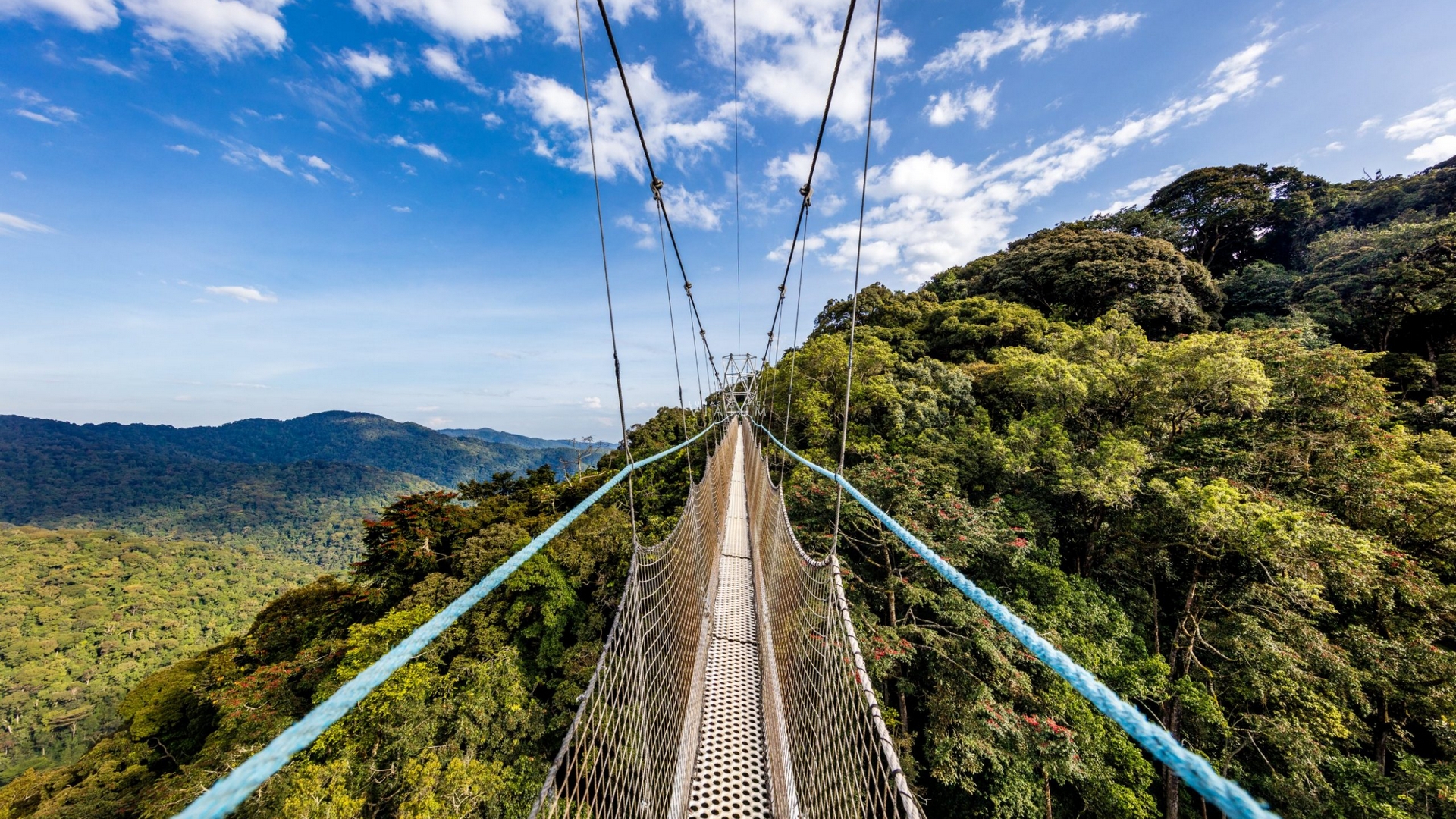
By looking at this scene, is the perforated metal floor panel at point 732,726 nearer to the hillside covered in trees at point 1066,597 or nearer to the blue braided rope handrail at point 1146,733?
the blue braided rope handrail at point 1146,733

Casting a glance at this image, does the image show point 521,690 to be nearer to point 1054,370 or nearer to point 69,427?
point 1054,370

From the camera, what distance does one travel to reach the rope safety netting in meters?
1.76

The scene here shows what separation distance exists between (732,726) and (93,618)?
137ft

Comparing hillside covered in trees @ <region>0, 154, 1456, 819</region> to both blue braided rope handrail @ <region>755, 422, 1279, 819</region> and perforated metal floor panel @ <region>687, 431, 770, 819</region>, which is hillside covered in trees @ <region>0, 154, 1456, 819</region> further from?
blue braided rope handrail @ <region>755, 422, 1279, 819</region>

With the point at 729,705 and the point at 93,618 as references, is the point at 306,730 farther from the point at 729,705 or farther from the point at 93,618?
the point at 93,618

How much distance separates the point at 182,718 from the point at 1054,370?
1587cm

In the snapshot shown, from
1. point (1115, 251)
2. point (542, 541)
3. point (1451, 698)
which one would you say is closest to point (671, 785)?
point (542, 541)

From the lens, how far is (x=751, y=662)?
9.51ft

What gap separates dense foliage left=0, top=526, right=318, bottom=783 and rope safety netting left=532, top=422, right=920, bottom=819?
26.6 metres

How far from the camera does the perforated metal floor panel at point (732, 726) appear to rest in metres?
2.07

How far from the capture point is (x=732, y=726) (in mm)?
2410

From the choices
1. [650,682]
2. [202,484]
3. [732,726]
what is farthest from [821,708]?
[202,484]

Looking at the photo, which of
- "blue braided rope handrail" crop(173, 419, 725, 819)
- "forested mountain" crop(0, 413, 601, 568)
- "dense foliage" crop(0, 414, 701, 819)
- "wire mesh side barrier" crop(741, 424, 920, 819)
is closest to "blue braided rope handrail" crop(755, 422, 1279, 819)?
"wire mesh side barrier" crop(741, 424, 920, 819)

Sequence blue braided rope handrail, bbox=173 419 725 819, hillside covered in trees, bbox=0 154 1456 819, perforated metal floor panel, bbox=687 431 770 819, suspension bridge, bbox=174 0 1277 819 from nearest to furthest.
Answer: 1. blue braided rope handrail, bbox=173 419 725 819
2. suspension bridge, bbox=174 0 1277 819
3. perforated metal floor panel, bbox=687 431 770 819
4. hillside covered in trees, bbox=0 154 1456 819
